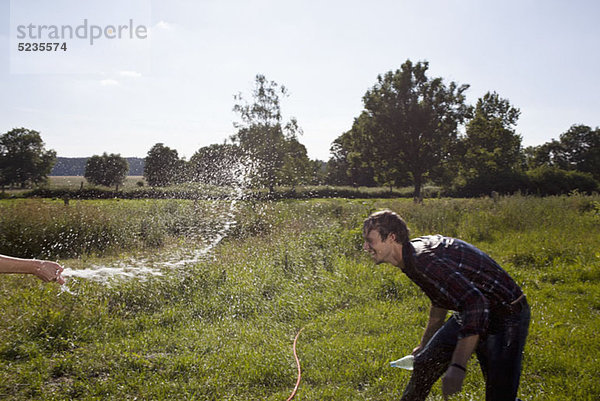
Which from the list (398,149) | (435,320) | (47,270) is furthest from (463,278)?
(398,149)

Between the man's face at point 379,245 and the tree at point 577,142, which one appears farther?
the tree at point 577,142

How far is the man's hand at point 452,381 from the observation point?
1.96 m

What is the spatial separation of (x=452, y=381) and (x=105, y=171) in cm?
5220

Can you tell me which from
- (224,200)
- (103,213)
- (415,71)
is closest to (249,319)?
(103,213)

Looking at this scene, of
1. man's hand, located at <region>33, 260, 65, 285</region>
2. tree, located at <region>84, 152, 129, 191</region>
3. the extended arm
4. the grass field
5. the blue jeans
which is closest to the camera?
the blue jeans

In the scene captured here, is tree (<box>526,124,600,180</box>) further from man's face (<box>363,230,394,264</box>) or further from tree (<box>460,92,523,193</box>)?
man's face (<box>363,230,394,264</box>)

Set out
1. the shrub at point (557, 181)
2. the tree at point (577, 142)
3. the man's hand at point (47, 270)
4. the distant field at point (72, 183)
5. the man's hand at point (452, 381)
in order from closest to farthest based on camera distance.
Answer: the man's hand at point (452, 381) → the man's hand at point (47, 270) → the distant field at point (72, 183) → the shrub at point (557, 181) → the tree at point (577, 142)

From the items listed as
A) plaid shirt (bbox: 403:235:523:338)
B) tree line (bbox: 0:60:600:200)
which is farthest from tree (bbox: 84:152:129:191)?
plaid shirt (bbox: 403:235:523:338)

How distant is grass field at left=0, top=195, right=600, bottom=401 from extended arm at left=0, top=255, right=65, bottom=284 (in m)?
1.51

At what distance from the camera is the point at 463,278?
6.73ft

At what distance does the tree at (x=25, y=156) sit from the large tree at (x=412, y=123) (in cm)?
3633

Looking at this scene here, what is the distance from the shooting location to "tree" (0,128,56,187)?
38312 mm

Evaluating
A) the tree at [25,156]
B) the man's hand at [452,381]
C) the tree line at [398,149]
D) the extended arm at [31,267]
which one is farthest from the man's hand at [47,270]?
the tree at [25,156]

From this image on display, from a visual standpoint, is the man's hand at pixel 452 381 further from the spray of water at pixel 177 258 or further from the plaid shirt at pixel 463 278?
the spray of water at pixel 177 258
